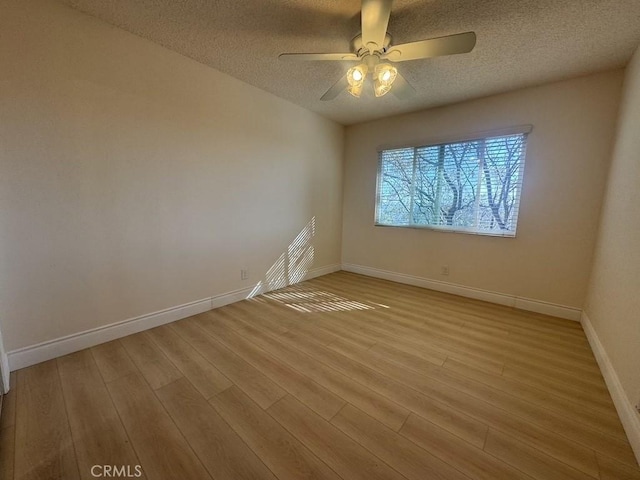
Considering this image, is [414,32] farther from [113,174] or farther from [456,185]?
[113,174]

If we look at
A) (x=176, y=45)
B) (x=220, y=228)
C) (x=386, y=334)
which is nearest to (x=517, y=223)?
(x=386, y=334)

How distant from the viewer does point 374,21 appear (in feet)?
4.64

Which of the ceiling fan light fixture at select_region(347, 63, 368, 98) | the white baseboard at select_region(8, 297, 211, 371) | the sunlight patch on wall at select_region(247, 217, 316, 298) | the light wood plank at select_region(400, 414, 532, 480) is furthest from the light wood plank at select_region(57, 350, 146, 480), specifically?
the ceiling fan light fixture at select_region(347, 63, 368, 98)

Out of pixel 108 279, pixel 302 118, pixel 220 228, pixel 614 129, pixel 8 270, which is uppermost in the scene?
pixel 302 118

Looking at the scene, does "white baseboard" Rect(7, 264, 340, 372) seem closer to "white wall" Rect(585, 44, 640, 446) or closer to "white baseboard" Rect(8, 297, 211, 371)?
"white baseboard" Rect(8, 297, 211, 371)

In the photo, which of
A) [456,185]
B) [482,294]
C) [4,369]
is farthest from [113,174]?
[482,294]

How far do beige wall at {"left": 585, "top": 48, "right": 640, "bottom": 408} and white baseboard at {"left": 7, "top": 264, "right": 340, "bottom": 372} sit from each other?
3.01 meters

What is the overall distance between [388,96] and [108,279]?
127 inches

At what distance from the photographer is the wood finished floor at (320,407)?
107 centimetres

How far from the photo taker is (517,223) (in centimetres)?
273

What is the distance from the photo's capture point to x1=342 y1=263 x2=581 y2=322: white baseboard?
2572mm

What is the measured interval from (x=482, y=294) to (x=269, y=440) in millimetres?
2862

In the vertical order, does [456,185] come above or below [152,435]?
above

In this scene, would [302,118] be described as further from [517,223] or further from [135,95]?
[517,223]
